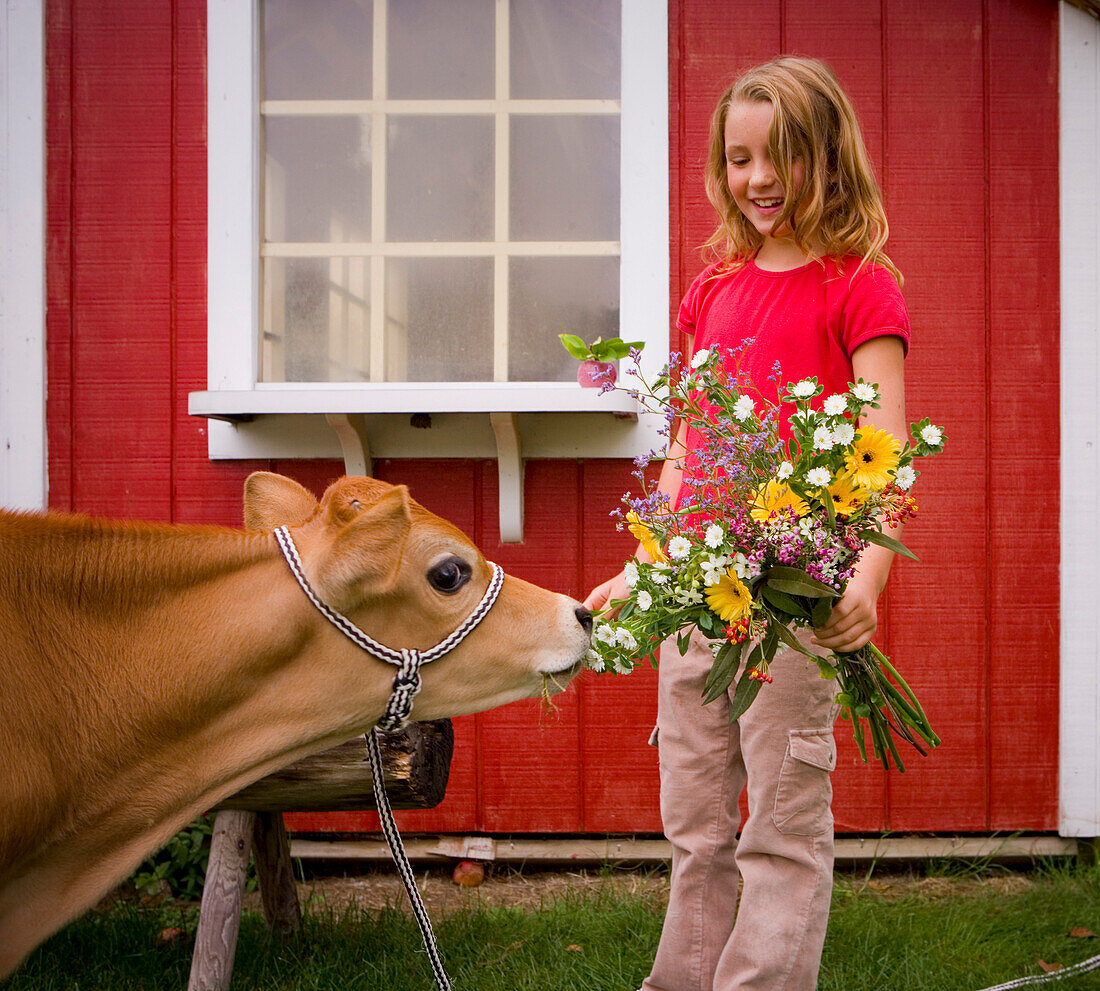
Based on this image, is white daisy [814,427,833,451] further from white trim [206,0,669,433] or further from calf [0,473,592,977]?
white trim [206,0,669,433]

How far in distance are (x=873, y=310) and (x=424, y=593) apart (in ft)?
3.36

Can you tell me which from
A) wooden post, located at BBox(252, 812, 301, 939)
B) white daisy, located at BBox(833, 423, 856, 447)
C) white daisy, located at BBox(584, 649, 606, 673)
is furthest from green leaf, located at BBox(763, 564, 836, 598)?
wooden post, located at BBox(252, 812, 301, 939)

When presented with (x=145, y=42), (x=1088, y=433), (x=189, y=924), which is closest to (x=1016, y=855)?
(x=1088, y=433)

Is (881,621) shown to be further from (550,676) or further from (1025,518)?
(550,676)

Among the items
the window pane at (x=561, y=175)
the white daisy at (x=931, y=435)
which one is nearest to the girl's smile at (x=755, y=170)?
the white daisy at (x=931, y=435)

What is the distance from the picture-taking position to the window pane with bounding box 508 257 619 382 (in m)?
3.22

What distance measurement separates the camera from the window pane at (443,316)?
3.23 meters

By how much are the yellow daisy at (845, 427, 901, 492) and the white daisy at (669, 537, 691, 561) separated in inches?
10.8

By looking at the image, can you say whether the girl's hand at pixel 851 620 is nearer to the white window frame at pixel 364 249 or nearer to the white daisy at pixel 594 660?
the white daisy at pixel 594 660

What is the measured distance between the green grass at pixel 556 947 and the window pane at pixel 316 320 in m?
1.75

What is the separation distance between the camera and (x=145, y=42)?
3.27 m

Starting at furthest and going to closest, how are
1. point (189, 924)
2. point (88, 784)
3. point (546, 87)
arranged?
point (546, 87), point (189, 924), point (88, 784)

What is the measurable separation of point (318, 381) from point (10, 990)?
1.94 m

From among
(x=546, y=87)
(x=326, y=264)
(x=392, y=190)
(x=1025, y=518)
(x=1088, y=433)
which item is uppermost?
(x=546, y=87)
